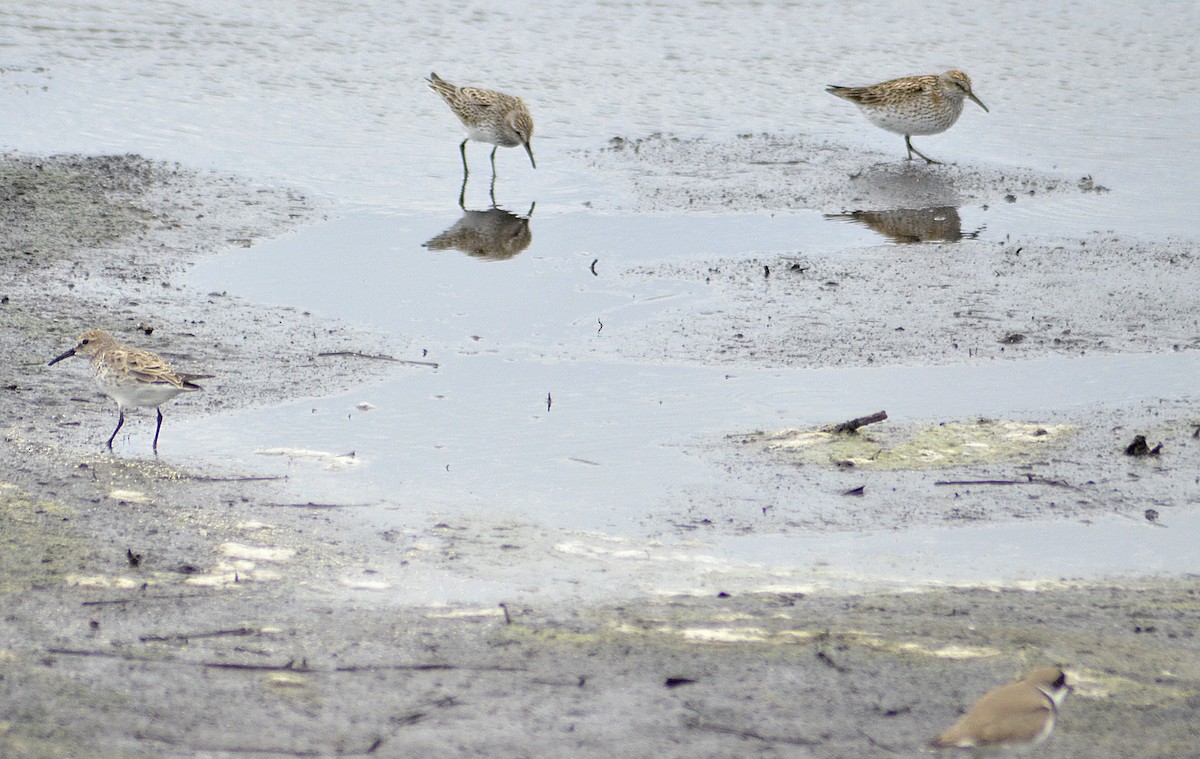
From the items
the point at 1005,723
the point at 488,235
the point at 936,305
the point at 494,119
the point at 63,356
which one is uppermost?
the point at 1005,723

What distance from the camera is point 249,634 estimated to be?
5289mm

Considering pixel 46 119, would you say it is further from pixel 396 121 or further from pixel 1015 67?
pixel 1015 67

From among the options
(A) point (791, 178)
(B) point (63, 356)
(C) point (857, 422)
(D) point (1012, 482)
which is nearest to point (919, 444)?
(C) point (857, 422)

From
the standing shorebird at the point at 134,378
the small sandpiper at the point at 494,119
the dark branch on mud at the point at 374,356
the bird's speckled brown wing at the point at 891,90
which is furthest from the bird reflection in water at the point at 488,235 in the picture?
the bird's speckled brown wing at the point at 891,90

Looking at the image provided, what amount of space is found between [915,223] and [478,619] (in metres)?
7.18

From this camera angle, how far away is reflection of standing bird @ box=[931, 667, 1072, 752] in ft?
13.6

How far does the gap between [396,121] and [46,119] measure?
332 cm

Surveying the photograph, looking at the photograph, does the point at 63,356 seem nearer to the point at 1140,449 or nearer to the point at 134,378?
the point at 134,378

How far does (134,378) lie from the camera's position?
7.22 meters

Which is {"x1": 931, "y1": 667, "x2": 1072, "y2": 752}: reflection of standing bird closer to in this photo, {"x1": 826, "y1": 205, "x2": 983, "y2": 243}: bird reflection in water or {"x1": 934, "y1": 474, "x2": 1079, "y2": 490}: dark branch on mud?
{"x1": 934, "y1": 474, "x2": 1079, "y2": 490}: dark branch on mud

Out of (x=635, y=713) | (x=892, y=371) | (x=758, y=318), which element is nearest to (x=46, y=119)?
(x=758, y=318)

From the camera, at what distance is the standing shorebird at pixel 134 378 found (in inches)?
285

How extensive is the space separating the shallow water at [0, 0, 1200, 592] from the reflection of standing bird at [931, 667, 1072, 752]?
1879 millimetres

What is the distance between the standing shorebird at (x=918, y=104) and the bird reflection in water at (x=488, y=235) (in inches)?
155
